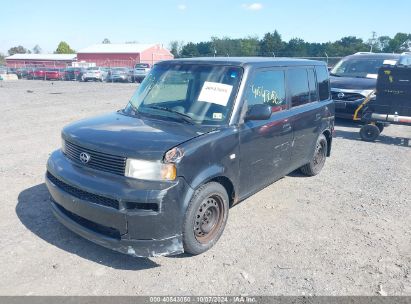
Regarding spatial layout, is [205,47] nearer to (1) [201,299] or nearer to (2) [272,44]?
(2) [272,44]

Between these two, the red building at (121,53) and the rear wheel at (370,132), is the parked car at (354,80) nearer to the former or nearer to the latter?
the rear wheel at (370,132)

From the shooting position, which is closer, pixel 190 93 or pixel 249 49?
pixel 190 93

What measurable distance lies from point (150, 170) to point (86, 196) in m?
0.68

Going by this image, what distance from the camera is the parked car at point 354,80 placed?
988 cm

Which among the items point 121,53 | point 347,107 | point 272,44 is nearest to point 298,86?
point 347,107

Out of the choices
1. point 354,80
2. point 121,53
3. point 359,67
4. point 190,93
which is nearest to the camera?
point 190,93

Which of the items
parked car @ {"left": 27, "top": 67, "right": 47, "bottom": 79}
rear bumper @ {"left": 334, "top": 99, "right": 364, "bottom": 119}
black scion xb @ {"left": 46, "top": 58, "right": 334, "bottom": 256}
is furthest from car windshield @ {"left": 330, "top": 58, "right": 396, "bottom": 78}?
parked car @ {"left": 27, "top": 67, "right": 47, "bottom": 79}

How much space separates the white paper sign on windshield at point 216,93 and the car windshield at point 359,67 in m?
8.37

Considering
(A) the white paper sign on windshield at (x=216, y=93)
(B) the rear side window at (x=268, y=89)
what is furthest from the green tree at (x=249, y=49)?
(A) the white paper sign on windshield at (x=216, y=93)

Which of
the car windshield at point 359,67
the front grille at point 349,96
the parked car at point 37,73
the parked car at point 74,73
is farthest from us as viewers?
the parked car at point 37,73

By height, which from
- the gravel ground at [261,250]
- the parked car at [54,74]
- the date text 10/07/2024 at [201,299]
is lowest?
the date text 10/07/2024 at [201,299]

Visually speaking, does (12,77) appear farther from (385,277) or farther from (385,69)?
(385,277)

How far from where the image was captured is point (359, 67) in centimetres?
1120

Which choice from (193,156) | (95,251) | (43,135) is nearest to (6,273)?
(95,251)
